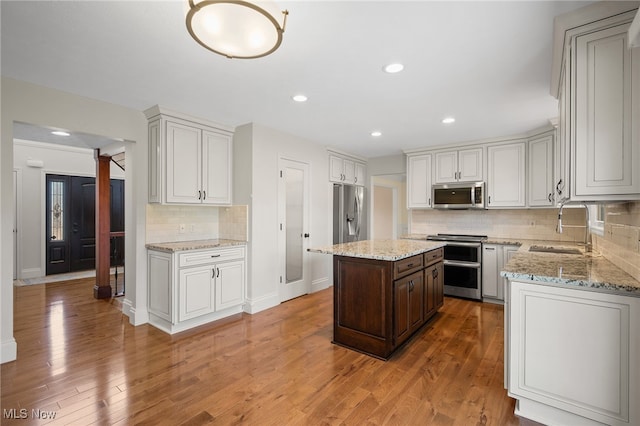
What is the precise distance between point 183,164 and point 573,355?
377 centimetres

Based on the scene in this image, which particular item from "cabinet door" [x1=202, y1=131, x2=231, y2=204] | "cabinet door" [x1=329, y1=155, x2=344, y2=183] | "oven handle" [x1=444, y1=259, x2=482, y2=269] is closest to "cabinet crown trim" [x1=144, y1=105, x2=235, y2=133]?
"cabinet door" [x1=202, y1=131, x2=231, y2=204]

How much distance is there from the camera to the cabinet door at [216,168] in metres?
3.75

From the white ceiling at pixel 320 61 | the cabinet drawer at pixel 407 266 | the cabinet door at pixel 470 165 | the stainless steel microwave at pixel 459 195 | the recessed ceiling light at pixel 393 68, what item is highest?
the white ceiling at pixel 320 61

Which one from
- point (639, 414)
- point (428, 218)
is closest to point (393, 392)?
point (639, 414)

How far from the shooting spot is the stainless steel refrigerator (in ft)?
17.5

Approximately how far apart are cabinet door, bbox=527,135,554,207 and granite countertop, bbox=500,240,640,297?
196 centimetres

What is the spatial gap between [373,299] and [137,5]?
2.62 metres

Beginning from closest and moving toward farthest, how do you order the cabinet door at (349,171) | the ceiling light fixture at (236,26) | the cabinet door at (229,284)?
the ceiling light fixture at (236,26) < the cabinet door at (229,284) < the cabinet door at (349,171)

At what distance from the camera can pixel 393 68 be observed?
2.36 m

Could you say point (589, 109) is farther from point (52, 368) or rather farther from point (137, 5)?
point (52, 368)

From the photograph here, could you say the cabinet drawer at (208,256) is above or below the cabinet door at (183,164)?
below

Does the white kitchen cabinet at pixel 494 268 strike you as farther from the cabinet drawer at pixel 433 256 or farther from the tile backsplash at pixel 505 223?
the cabinet drawer at pixel 433 256

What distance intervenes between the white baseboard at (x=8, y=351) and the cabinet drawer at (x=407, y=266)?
3317 millimetres

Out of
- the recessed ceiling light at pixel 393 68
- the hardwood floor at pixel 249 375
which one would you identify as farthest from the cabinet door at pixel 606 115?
the hardwood floor at pixel 249 375
